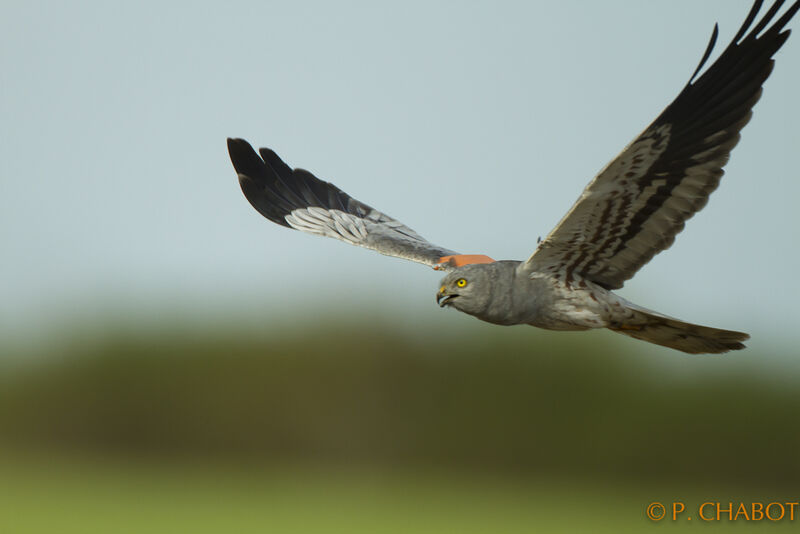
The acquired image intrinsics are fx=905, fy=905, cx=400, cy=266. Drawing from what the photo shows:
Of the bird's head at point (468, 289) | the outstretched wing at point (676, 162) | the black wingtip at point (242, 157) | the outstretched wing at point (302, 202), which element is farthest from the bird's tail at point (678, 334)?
the black wingtip at point (242, 157)

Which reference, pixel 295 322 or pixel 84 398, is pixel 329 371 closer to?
pixel 295 322

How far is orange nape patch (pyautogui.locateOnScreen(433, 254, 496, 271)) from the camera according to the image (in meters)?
8.98

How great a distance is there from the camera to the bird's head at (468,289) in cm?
837

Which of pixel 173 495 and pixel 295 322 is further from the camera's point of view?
pixel 173 495

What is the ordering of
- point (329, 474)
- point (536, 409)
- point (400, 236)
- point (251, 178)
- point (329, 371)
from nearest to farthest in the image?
point (400, 236) → point (251, 178) → point (536, 409) → point (329, 371) → point (329, 474)

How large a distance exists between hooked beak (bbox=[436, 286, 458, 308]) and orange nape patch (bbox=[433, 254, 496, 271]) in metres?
0.64

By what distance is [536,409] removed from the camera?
6128 cm

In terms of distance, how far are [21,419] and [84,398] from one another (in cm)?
897

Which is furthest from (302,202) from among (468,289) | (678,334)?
(678,334)

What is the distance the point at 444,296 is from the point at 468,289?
26cm

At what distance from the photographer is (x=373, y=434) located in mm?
71000

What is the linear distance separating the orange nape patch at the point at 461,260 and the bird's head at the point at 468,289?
416 mm

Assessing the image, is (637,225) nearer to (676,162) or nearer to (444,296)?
(676,162)

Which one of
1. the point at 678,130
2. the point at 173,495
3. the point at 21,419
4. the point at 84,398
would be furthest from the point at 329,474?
the point at 678,130
